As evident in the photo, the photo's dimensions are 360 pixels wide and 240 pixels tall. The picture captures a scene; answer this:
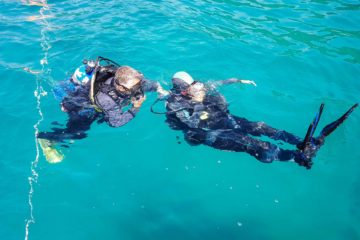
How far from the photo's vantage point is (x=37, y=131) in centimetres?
678

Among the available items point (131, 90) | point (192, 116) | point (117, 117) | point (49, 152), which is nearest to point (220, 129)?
point (192, 116)

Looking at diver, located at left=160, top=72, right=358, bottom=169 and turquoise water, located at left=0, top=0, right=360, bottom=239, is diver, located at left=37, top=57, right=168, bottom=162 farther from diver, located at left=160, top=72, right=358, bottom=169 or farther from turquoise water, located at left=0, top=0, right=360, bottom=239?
diver, located at left=160, top=72, right=358, bottom=169

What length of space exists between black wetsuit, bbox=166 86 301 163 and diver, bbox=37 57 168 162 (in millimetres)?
732

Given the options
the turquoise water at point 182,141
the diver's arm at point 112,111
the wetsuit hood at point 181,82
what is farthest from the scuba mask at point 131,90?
the turquoise water at point 182,141

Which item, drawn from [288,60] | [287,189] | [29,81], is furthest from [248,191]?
[29,81]

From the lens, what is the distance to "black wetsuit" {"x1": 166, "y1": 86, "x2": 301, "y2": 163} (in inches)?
227

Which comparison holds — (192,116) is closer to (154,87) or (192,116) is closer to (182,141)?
(182,141)

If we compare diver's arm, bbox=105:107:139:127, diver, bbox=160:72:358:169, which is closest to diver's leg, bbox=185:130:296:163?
diver, bbox=160:72:358:169

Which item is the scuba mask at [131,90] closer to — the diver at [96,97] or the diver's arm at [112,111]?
the diver at [96,97]

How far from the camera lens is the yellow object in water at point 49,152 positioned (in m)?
6.04

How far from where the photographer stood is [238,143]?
5875 millimetres

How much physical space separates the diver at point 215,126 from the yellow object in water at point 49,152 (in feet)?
7.43

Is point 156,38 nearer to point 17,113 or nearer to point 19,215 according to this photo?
point 17,113

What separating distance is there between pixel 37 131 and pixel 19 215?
1.98 metres
